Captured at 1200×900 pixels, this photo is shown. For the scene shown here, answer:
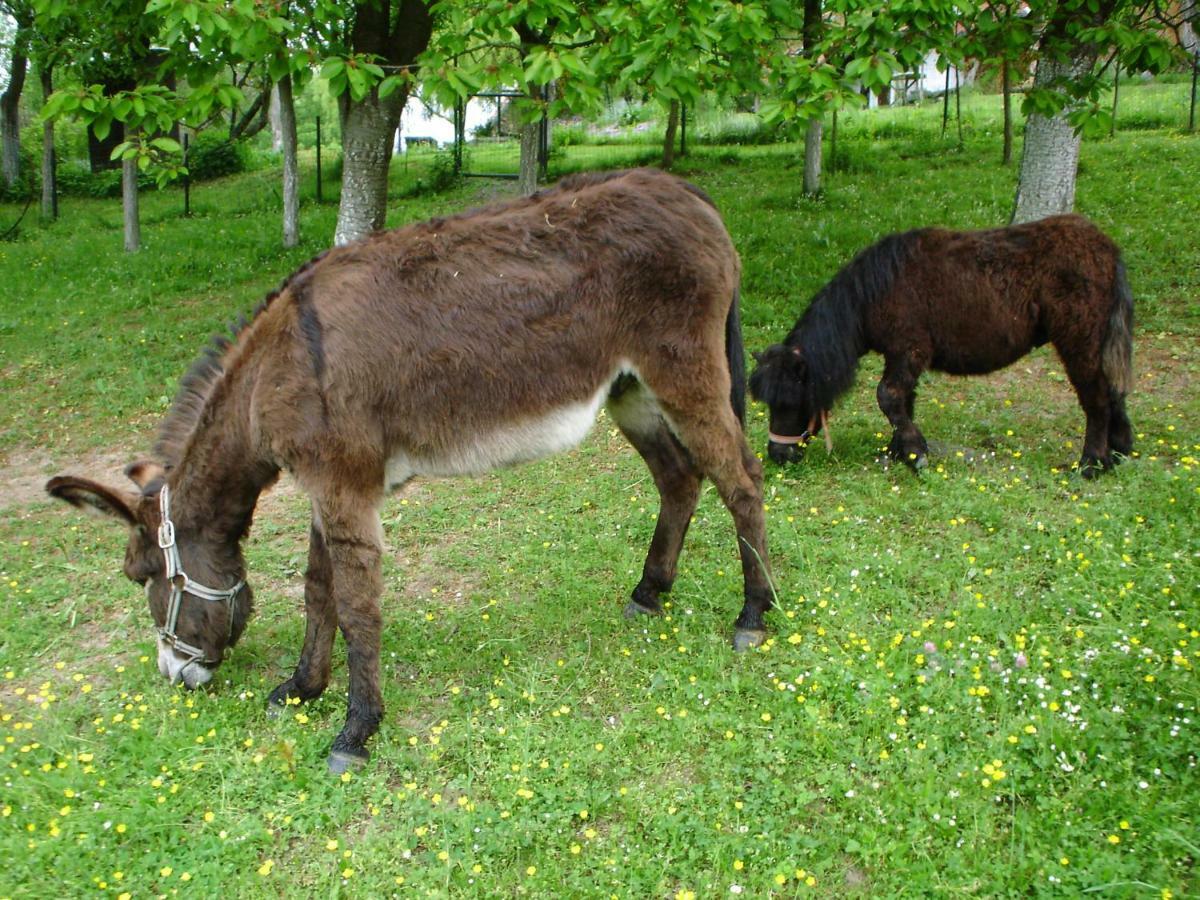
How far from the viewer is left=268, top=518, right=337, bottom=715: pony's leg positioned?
4316mm

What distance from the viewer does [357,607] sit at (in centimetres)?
393

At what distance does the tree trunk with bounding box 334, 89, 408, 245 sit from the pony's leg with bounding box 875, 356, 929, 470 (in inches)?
224

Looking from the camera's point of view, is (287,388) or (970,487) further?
(970,487)

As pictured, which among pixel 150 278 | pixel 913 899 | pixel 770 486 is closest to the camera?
pixel 913 899

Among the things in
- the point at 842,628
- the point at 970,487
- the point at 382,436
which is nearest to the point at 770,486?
the point at 970,487

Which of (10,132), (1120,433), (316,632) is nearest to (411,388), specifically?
(316,632)

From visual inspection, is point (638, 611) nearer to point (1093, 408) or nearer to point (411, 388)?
point (411, 388)

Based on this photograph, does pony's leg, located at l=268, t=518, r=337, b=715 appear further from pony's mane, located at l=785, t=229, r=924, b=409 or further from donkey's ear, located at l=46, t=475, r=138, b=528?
pony's mane, located at l=785, t=229, r=924, b=409

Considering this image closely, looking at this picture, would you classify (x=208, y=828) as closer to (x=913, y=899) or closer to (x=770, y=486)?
(x=913, y=899)

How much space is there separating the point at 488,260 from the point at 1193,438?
5.58 m

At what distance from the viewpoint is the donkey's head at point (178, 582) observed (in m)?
4.20

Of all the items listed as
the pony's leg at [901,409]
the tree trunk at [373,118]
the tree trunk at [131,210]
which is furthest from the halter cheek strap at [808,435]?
the tree trunk at [131,210]

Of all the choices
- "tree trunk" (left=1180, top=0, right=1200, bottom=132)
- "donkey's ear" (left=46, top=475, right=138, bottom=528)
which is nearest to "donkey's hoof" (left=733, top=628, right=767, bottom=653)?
"donkey's ear" (left=46, top=475, right=138, bottom=528)

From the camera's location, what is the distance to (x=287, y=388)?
3820mm
